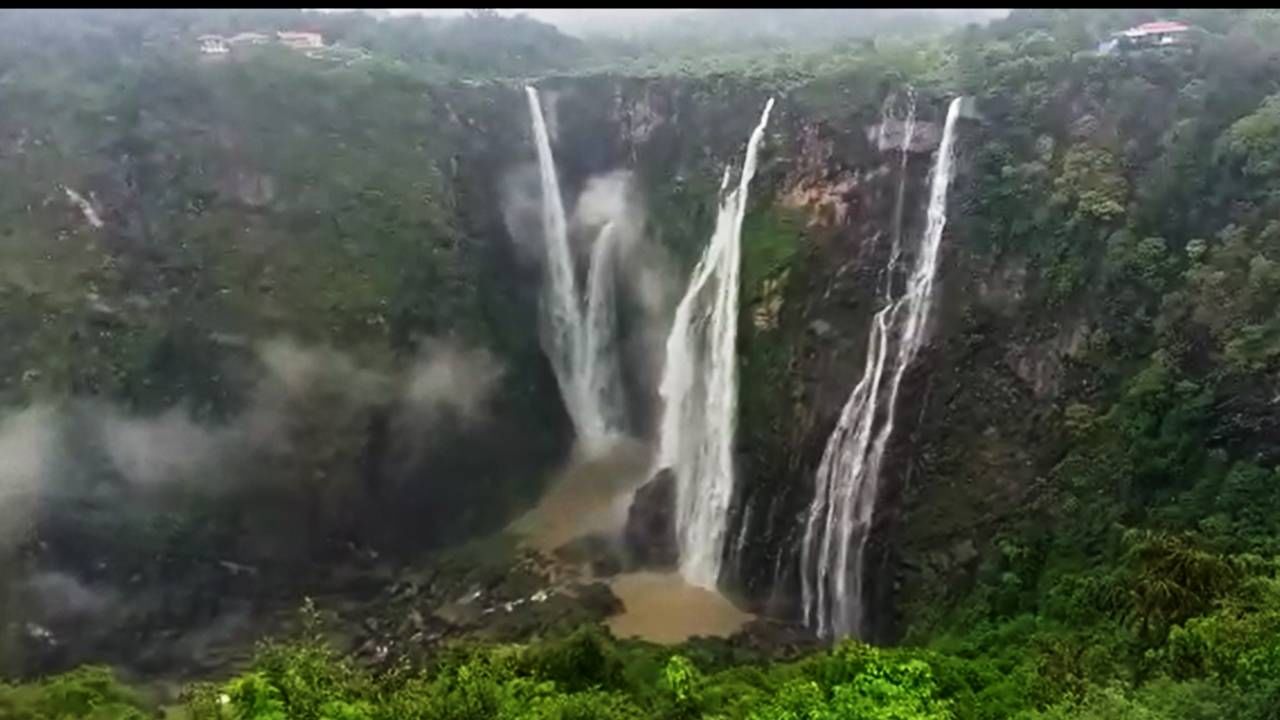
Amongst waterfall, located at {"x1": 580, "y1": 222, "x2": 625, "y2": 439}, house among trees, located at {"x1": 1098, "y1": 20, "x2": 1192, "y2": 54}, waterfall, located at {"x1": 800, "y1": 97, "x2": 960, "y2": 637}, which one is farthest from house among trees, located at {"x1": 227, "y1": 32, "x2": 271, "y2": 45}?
house among trees, located at {"x1": 1098, "y1": 20, "x2": 1192, "y2": 54}

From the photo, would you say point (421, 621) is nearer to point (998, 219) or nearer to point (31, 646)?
point (31, 646)

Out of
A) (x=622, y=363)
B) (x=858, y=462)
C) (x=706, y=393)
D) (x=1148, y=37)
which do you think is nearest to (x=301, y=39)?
(x=622, y=363)

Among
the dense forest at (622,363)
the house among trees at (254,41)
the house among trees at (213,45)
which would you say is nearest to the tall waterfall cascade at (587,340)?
the dense forest at (622,363)

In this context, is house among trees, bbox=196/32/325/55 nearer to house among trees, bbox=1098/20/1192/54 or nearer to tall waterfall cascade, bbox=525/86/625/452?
tall waterfall cascade, bbox=525/86/625/452

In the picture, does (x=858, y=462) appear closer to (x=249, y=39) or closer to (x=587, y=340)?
(x=587, y=340)

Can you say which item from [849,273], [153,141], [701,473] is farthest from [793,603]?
[153,141]
